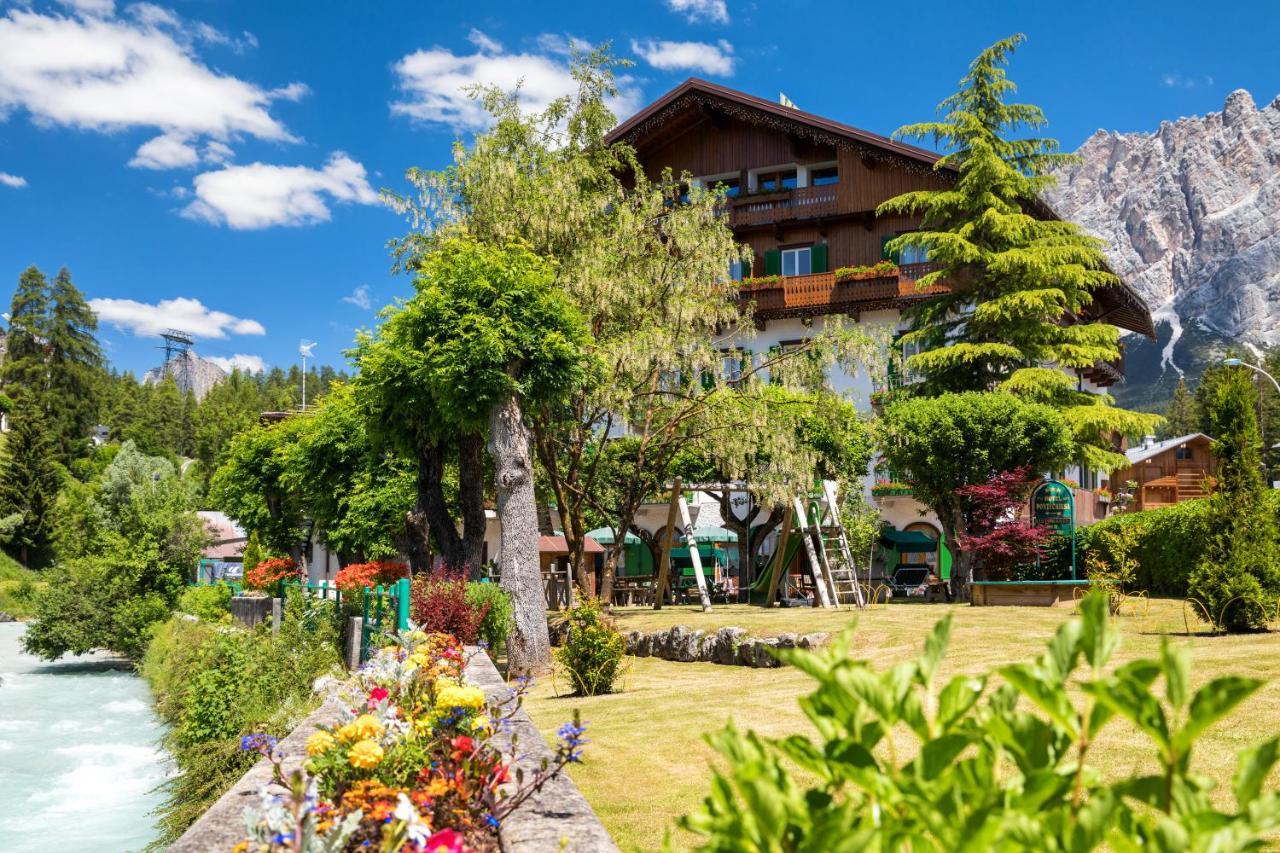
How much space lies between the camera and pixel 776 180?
34.4 metres

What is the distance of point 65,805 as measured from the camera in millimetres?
15312

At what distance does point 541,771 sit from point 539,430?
15325 millimetres

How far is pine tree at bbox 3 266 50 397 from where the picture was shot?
78.3 metres

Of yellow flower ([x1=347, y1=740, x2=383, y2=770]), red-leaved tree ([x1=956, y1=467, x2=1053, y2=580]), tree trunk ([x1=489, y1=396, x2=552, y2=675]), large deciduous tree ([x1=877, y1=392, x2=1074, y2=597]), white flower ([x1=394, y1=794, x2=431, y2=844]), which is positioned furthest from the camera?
large deciduous tree ([x1=877, y1=392, x2=1074, y2=597])

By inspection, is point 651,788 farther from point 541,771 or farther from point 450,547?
point 450,547

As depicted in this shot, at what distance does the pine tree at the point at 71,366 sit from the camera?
77.1 metres

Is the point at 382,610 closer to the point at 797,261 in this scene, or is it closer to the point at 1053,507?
the point at 1053,507

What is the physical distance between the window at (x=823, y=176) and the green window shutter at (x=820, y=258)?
8.17 ft

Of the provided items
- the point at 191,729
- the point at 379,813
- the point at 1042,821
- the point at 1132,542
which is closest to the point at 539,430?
the point at 191,729

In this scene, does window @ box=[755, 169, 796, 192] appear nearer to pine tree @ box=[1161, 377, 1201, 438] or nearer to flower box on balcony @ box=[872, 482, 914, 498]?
flower box on balcony @ box=[872, 482, 914, 498]

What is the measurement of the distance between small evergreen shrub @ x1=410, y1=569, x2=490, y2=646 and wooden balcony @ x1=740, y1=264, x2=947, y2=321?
17.2 m

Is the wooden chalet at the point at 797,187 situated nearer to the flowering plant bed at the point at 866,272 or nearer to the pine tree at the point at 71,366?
the flowering plant bed at the point at 866,272

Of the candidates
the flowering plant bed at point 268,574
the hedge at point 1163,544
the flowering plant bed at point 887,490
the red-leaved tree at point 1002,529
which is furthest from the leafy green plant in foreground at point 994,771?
the flowering plant bed at point 887,490

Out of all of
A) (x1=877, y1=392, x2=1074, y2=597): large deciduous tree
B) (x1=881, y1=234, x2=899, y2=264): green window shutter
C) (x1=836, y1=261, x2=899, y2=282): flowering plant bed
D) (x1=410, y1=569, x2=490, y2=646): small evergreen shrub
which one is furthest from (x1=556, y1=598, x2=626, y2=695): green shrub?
(x1=881, y1=234, x2=899, y2=264): green window shutter
